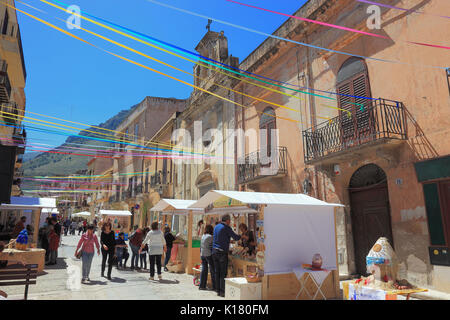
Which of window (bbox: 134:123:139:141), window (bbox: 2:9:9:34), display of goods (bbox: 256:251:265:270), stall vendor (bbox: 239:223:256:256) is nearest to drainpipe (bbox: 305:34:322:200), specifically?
stall vendor (bbox: 239:223:256:256)

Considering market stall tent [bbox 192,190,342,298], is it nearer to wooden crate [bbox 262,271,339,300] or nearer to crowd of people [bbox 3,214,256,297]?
wooden crate [bbox 262,271,339,300]

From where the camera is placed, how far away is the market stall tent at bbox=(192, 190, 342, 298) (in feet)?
20.5

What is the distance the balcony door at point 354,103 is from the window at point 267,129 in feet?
11.1

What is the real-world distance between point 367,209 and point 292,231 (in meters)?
3.27

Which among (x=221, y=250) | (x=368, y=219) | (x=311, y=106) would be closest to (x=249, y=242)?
(x=221, y=250)

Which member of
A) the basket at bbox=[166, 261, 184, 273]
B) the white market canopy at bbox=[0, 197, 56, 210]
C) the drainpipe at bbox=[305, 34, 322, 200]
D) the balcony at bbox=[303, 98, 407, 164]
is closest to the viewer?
the balcony at bbox=[303, 98, 407, 164]

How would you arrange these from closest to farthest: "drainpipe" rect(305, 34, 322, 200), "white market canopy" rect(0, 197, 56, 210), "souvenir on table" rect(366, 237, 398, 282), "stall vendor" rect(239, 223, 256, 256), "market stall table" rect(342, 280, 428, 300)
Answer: "market stall table" rect(342, 280, 428, 300)
"souvenir on table" rect(366, 237, 398, 282)
"stall vendor" rect(239, 223, 256, 256)
"drainpipe" rect(305, 34, 322, 200)
"white market canopy" rect(0, 197, 56, 210)

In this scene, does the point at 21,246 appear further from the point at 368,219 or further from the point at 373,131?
the point at 373,131

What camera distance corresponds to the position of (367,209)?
338 inches

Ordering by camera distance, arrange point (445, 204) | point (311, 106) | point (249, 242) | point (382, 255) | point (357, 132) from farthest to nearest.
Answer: point (311, 106), point (357, 132), point (249, 242), point (445, 204), point (382, 255)

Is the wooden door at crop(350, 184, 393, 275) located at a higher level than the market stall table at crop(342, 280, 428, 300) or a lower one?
higher

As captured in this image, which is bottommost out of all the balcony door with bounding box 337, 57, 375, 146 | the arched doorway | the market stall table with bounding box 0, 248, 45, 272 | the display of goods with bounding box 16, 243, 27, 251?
the market stall table with bounding box 0, 248, 45, 272

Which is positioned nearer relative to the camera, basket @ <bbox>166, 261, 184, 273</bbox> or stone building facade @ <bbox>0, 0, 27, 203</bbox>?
basket @ <bbox>166, 261, 184, 273</bbox>

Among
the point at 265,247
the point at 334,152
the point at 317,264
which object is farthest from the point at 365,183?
the point at 265,247
